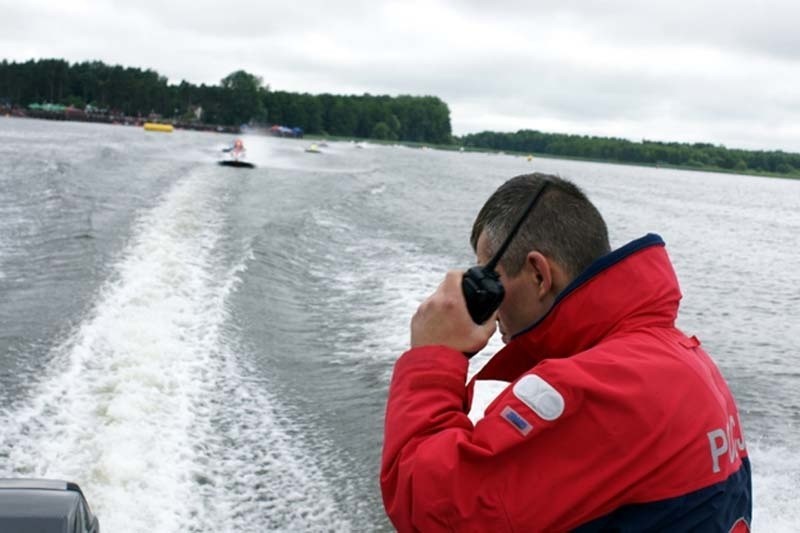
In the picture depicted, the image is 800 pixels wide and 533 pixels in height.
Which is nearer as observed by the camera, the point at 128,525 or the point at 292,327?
the point at 128,525

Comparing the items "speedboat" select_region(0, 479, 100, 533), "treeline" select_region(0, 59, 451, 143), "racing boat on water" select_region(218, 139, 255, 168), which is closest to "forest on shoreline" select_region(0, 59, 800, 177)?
"treeline" select_region(0, 59, 451, 143)

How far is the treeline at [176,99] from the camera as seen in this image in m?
134

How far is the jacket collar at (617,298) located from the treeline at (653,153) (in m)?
144

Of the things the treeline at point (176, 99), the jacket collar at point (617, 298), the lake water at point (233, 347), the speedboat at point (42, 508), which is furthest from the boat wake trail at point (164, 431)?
the treeline at point (176, 99)

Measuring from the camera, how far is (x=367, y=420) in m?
7.39

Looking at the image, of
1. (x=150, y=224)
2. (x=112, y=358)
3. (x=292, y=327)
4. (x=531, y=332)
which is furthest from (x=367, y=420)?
(x=150, y=224)

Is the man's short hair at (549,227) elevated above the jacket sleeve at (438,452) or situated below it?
above

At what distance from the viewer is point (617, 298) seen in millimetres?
1663

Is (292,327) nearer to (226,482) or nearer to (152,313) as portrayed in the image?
(152,313)

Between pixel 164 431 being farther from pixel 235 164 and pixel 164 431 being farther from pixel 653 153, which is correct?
pixel 653 153

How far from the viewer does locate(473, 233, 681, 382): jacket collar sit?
1.66 metres

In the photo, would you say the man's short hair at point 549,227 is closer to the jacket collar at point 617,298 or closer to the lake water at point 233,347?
the jacket collar at point 617,298

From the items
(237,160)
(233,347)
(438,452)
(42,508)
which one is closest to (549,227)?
(438,452)

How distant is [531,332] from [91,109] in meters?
146
